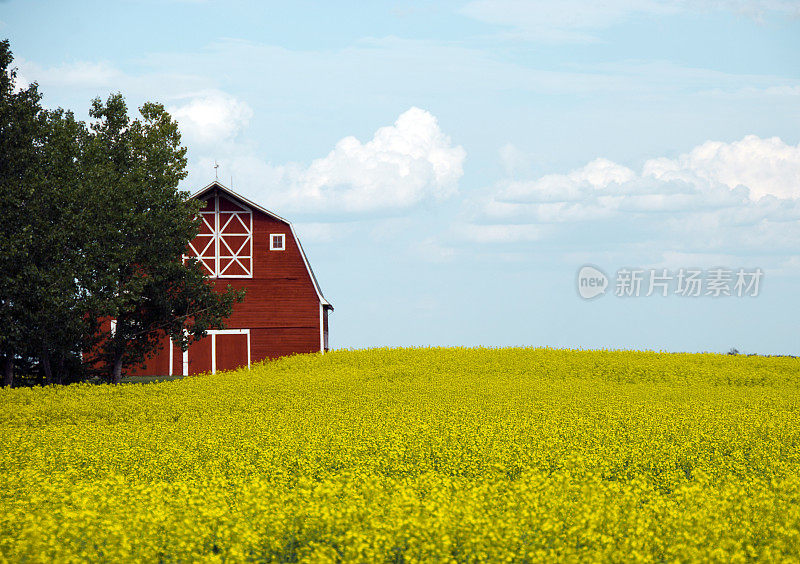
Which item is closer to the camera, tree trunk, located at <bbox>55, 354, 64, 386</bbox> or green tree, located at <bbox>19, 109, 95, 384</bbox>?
green tree, located at <bbox>19, 109, 95, 384</bbox>

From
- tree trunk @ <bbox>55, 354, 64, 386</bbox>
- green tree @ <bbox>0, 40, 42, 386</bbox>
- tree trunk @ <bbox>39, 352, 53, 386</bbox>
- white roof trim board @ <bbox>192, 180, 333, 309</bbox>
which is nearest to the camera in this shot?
green tree @ <bbox>0, 40, 42, 386</bbox>

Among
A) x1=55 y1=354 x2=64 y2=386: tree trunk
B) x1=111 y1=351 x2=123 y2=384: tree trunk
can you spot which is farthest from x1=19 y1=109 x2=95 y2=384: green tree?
x1=111 y1=351 x2=123 y2=384: tree trunk

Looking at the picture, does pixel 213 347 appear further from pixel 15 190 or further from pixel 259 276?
pixel 15 190

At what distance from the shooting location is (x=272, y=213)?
1355 inches

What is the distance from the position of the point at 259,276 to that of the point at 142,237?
6368 mm

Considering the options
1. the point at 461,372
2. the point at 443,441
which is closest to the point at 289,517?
the point at 443,441

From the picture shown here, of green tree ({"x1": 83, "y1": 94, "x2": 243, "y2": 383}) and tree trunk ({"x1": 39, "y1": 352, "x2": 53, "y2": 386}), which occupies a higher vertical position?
green tree ({"x1": 83, "y1": 94, "x2": 243, "y2": 383})

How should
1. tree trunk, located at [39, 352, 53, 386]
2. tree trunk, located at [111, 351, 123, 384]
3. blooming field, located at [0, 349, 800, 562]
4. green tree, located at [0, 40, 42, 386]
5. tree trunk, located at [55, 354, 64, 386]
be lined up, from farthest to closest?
tree trunk, located at [111, 351, 123, 384]
tree trunk, located at [55, 354, 64, 386]
tree trunk, located at [39, 352, 53, 386]
green tree, located at [0, 40, 42, 386]
blooming field, located at [0, 349, 800, 562]

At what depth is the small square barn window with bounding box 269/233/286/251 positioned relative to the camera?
34812 mm

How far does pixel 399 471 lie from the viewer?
11727 mm

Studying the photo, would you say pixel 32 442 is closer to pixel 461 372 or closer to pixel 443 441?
pixel 443 441

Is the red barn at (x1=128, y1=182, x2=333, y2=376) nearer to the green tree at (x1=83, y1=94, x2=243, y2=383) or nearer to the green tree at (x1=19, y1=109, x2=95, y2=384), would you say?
the green tree at (x1=83, y1=94, x2=243, y2=383)

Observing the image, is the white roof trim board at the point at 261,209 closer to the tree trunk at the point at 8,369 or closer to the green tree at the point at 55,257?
the green tree at the point at 55,257

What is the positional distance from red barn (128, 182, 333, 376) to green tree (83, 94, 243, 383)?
2.33m
